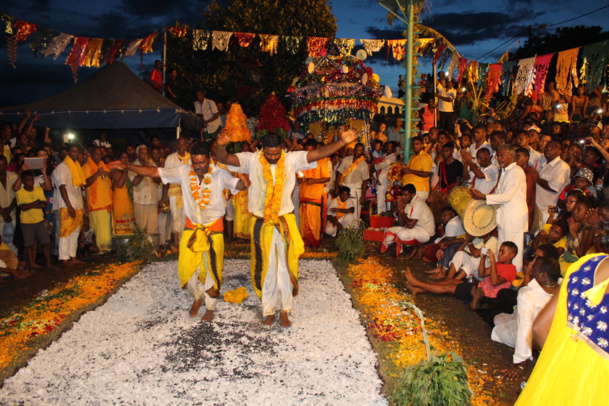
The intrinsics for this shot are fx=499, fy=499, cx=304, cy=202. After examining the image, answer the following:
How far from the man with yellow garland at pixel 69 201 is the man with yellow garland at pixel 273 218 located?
3960 millimetres

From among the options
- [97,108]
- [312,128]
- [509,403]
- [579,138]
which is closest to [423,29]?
[312,128]

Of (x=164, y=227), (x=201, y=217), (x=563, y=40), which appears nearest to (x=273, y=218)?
(x=201, y=217)

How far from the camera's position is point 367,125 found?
13.0 meters

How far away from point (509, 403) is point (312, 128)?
10.4 meters

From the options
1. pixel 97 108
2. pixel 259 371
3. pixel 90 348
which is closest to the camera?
pixel 259 371

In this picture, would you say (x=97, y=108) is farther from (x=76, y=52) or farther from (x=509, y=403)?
(x=509, y=403)

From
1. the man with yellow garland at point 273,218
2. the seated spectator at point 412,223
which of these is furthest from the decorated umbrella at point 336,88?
the man with yellow garland at point 273,218

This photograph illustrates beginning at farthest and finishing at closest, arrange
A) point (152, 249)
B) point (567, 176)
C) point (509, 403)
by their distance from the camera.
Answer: point (152, 249) → point (567, 176) → point (509, 403)

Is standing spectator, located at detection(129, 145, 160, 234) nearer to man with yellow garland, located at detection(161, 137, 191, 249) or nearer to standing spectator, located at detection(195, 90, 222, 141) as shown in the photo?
man with yellow garland, located at detection(161, 137, 191, 249)

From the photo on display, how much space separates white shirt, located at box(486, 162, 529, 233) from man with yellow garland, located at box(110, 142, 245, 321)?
3.75 m

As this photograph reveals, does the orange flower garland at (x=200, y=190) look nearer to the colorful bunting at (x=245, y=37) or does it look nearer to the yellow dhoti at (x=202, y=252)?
the yellow dhoti at (x=202, y=252)

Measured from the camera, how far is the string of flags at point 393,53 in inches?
452

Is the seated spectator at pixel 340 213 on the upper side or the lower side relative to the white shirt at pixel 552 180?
lower

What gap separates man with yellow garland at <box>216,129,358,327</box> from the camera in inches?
227
